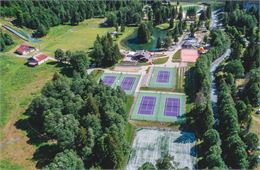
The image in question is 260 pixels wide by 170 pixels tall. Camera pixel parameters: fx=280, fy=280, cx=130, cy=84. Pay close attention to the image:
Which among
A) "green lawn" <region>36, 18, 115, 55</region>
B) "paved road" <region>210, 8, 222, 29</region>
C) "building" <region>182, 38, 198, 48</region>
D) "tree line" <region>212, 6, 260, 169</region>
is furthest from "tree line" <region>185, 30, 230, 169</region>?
"green lawn" <region>36, 18, 115, 55</region>

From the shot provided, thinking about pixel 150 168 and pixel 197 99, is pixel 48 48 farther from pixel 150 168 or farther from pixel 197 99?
pixel 150 168

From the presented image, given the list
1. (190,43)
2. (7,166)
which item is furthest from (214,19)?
(7,166)

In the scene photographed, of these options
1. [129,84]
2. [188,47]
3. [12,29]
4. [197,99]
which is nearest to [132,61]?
[129,84]

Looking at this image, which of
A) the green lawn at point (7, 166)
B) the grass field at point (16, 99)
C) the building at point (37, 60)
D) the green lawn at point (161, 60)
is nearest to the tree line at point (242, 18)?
the green lawn at point (161, 60)

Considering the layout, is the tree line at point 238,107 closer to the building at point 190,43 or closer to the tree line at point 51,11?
the building at point 190,43

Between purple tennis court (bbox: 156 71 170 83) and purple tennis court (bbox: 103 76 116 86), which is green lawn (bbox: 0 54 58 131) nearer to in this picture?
purple tennis court (bbox: 103 76 116 86)

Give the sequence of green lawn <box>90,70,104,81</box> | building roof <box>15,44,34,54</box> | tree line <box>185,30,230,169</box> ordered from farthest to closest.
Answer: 1. building roof <box>15,44,34,54</box>
2. green lawn <box>90,70,104,81</box>
3. tree line <box>185,30,230,169</box>

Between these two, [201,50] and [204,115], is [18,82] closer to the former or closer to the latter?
[204,115]
